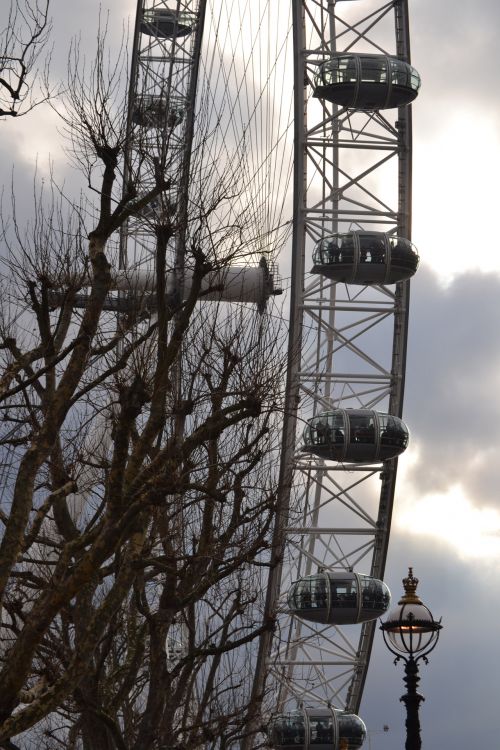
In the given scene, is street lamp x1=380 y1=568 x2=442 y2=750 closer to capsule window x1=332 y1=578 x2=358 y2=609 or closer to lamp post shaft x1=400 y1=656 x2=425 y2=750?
lamp post shaft x1=400 y1=656 x2=425 y2=750

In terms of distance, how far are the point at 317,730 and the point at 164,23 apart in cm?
1463

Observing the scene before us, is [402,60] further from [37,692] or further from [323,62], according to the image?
[37,692]

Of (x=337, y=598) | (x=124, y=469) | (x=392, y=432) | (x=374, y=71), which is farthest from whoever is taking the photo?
(x=337, y=598)

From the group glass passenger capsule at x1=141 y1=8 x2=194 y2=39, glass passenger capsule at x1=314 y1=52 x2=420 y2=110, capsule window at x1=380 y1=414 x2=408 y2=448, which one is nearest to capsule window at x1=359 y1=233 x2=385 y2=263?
glass passenger capsule at x1=314 y1=52 x2=420 y2=110

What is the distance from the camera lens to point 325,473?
35.0m

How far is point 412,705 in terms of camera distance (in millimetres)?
13445

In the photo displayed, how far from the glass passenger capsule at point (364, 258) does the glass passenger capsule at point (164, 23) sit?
5593mm

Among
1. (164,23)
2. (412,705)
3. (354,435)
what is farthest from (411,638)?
(164,23)

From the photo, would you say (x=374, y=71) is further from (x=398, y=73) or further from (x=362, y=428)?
(x=362, y=428)

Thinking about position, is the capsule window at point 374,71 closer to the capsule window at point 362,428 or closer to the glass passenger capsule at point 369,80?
the glass passenger capsule at point 369,80

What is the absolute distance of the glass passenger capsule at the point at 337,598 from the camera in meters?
30.9

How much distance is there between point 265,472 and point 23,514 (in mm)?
10658

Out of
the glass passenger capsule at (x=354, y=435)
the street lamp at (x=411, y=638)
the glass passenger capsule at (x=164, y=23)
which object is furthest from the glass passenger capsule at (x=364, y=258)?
the street lamp at (x=411, y=638)

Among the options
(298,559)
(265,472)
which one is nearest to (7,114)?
(265,472)
